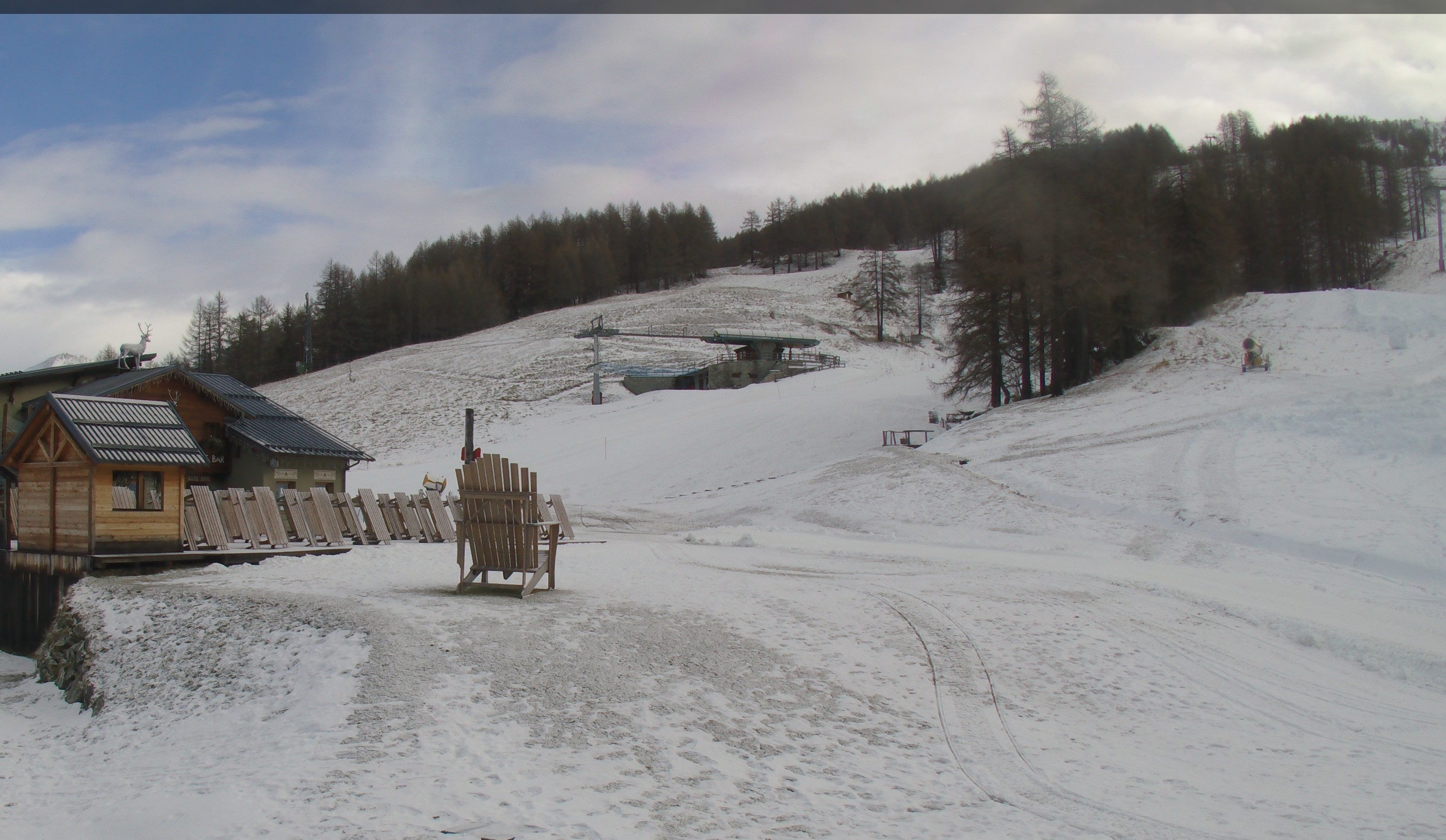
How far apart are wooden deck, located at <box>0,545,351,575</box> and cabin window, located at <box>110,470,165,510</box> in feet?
2.84

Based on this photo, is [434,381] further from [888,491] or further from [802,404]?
[888,491]

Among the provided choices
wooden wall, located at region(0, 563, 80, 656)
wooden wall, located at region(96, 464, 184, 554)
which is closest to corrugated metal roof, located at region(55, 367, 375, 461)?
wooden wall, located at region(0, 563, 80, 656)

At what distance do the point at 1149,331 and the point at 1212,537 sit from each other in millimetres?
25721

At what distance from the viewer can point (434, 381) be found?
228 feet

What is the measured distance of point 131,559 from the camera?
15031 mm

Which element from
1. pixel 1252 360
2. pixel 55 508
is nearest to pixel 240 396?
pixel 55 508

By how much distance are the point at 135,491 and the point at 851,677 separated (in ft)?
44.8

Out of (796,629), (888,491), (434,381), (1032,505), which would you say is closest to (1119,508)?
(1032,505)

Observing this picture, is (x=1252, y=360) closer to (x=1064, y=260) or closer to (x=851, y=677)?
(x=1064, y=260)

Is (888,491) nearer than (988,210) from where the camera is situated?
Yes

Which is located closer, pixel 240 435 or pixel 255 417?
pixel 240 435

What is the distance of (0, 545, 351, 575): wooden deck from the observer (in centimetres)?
1474

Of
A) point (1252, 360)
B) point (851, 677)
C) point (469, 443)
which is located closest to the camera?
point (851, 677)

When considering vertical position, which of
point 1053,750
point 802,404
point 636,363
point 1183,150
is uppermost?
point 1183,150
